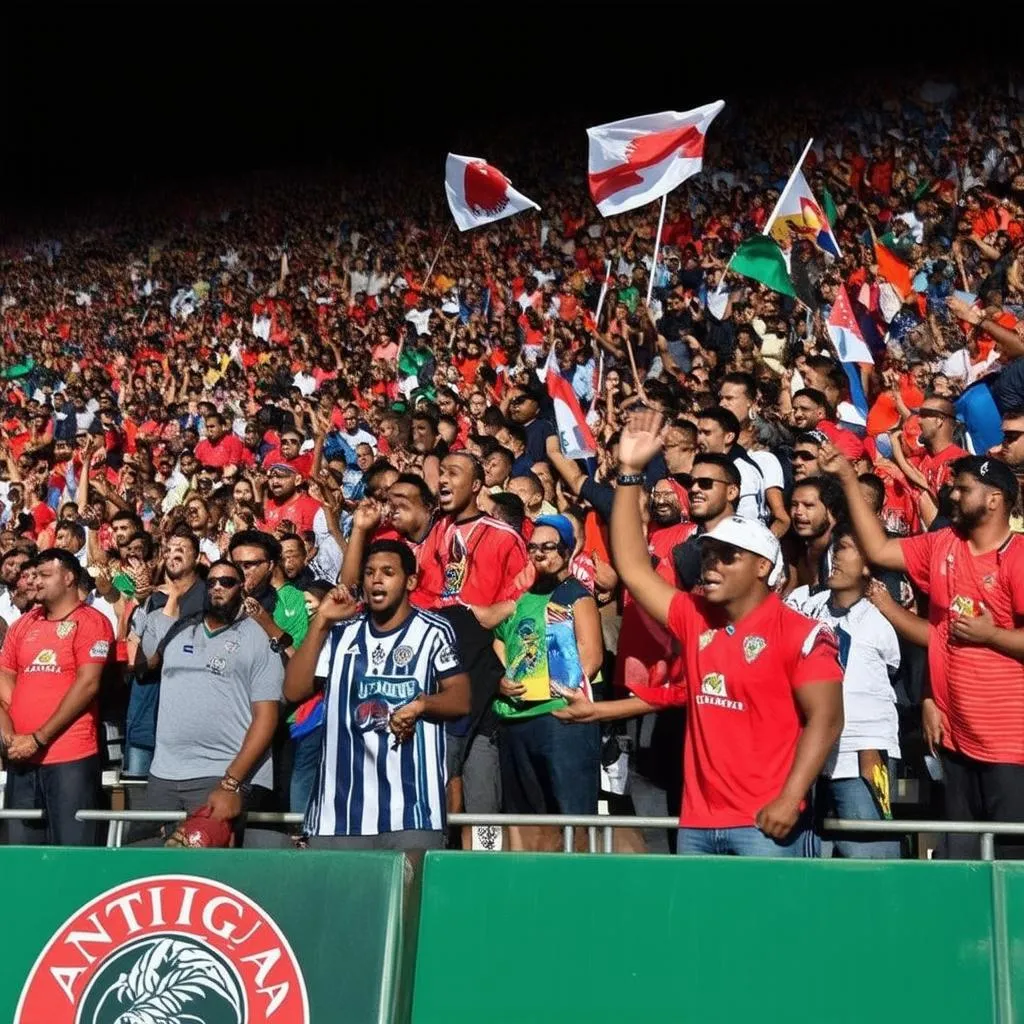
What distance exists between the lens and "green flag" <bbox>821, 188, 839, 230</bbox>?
13130mm

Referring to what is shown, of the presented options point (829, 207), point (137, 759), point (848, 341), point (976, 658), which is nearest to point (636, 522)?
point (976, 658)

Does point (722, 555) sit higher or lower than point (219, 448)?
lower

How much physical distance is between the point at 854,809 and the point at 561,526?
1.72m

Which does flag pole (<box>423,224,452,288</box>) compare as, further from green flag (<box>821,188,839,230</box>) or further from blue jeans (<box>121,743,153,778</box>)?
blue jeans (<box>121,743,153,778</box>)

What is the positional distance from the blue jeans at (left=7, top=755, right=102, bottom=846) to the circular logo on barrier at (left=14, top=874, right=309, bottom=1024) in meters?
2.47

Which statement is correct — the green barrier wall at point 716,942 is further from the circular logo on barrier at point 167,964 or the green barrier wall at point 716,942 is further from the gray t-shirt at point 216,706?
the gray t-shirt at point 216,706

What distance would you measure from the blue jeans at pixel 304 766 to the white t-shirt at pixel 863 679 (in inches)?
88.6

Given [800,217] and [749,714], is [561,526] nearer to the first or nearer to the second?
[749,714]

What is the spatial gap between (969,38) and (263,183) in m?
12.2

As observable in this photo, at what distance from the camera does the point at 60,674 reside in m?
7.52

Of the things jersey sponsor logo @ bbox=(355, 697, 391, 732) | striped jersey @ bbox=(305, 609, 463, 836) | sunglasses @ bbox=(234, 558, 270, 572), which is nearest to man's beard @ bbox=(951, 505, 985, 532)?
striped jersey @ bbox=(305, 609, 463, 836)

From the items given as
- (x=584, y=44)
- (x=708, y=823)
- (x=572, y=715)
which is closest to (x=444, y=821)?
(x=572, y=715)

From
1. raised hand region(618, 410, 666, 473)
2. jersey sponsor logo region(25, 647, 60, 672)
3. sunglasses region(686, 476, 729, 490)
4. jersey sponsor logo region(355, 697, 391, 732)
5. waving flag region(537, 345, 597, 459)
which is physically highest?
waving flag region(537, 345, 597, 459)

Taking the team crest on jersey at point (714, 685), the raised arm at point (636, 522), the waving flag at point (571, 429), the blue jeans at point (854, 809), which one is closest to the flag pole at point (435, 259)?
the waving flag at point (571, 429)
